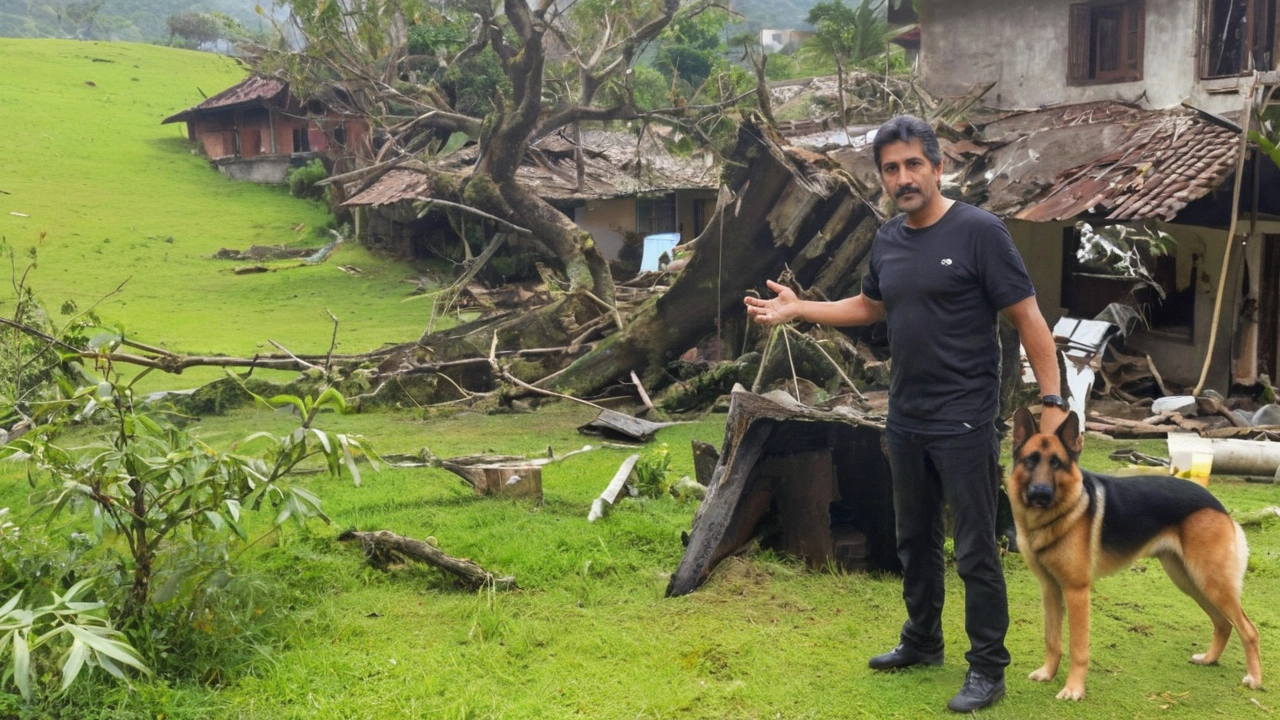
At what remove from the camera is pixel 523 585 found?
18.2 feet

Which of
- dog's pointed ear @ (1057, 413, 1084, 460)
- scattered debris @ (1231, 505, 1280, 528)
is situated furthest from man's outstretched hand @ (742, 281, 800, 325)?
scattered debris @ (1231, 505, 1280, 528)

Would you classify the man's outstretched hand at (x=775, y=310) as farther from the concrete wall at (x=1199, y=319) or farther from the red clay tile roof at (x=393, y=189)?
the red clay tile roof at (x=393, y=189)

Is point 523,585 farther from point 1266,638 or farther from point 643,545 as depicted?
point 1266,638

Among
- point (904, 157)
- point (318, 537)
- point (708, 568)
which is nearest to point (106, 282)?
point (318, 537)

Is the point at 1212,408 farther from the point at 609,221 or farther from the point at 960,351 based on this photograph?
the point at 609,221

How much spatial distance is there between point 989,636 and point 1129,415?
7.89 meters

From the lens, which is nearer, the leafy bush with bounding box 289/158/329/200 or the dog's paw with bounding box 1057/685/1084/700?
the dog's paw with bounding box 1057/685/1084/700

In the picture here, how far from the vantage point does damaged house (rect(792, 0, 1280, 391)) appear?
11.0 meters

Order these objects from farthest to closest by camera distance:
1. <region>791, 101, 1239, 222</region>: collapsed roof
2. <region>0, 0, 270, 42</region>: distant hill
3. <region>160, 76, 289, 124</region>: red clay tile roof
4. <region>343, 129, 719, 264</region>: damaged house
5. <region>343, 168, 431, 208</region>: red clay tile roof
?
<region>0, 0, 270, 42</region>: distant hill, <region>160, 76, 289, 124</region>: red clay tile roof, <region>343, 129, 719, 264</region>: damaged house, <region>343, 168, 431, 208</region>: red clay tile roof, <region>791, 101, 1239, 222</region>: collapsed roof

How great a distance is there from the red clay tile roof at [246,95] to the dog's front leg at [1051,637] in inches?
1349

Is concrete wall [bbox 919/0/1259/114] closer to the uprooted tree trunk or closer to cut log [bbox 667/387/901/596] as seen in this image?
the uprooted tree trunk

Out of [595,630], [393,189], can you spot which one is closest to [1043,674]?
[595,630]

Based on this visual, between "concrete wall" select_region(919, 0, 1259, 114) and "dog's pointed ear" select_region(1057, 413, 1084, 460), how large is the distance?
1152 centimetres

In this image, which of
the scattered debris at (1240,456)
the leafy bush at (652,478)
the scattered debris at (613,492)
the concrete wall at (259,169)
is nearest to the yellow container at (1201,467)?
the scattered debris at (1240,456)
